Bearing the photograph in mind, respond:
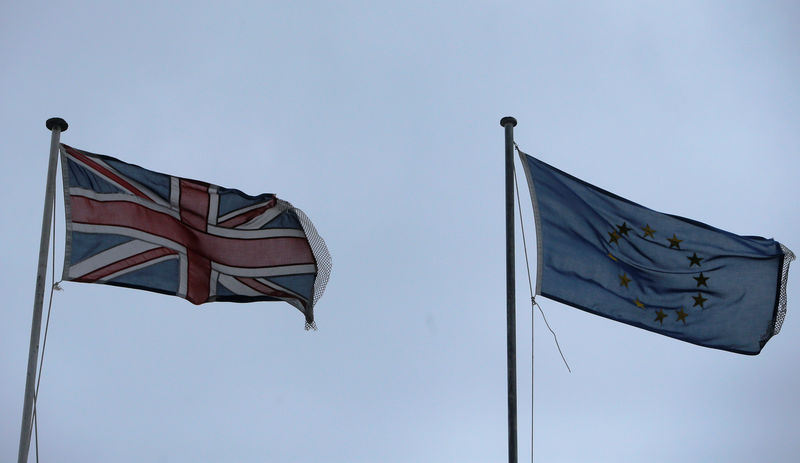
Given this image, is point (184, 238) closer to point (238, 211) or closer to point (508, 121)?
point (238, 211)

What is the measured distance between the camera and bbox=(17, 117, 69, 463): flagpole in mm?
15562

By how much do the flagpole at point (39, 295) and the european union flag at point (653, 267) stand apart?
7021 mm

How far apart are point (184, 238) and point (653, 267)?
25.0ft

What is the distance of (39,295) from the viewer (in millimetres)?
16234

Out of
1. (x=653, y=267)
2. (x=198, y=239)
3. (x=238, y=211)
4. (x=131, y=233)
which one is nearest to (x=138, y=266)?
(x=131, y=233)

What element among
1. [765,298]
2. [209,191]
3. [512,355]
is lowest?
[512,355]

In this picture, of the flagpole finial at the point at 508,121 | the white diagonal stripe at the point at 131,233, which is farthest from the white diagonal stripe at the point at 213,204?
the flagpole finial at the point at 508,121

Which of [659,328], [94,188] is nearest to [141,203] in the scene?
[94,188]

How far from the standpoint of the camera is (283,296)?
19.7 meters

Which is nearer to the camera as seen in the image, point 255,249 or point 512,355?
point 512,355

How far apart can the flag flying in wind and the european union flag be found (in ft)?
13.2

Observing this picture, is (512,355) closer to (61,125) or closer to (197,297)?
(197,297)

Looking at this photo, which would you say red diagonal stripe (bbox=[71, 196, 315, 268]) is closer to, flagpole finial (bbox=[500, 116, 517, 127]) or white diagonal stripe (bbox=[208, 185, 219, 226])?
white diagonal stripe (bbox=[208, 185, 219, 226])

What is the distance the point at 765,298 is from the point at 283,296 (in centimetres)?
811
